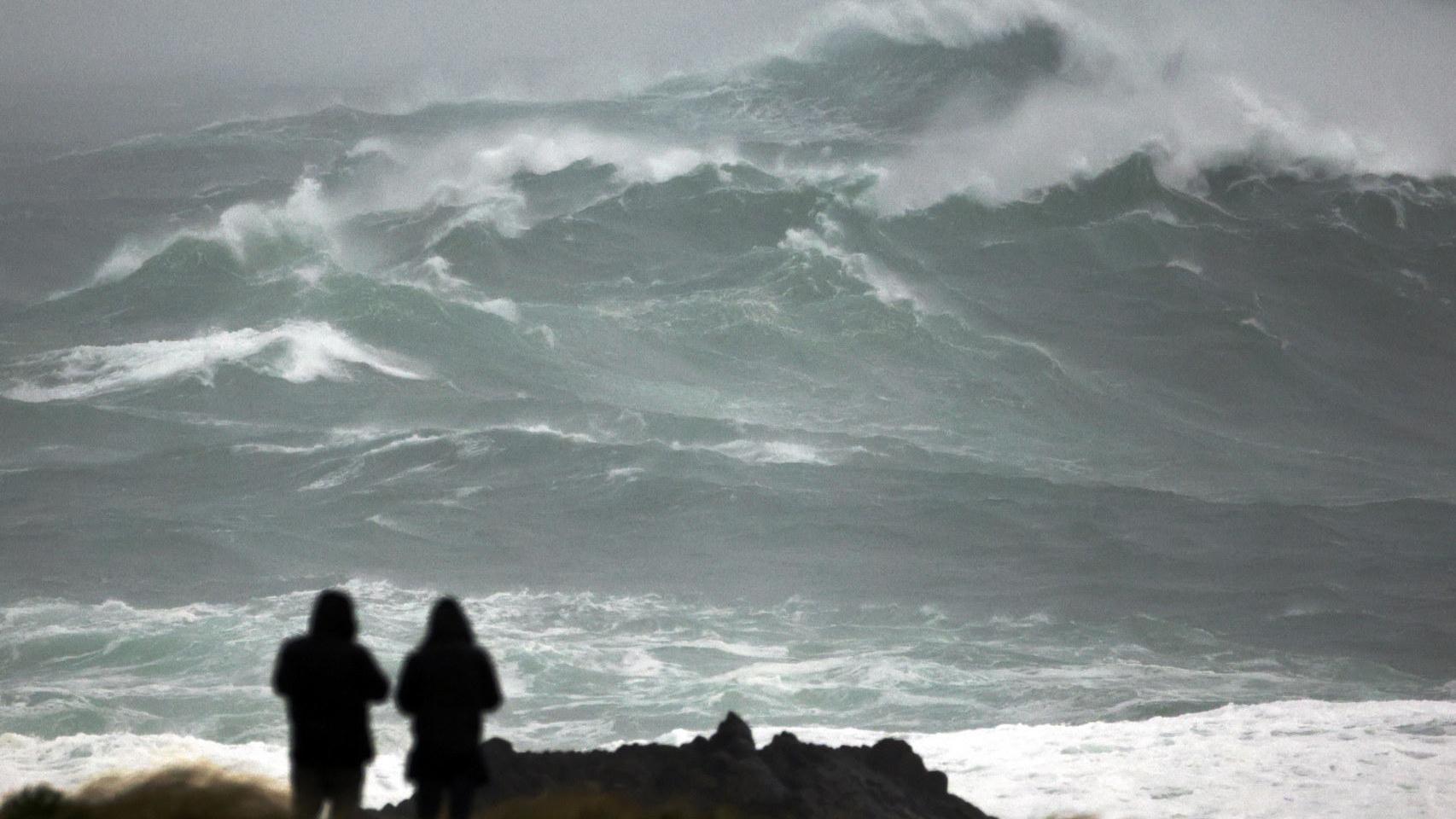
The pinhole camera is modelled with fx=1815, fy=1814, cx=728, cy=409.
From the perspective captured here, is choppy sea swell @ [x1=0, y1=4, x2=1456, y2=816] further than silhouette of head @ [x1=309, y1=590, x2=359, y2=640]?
Yes

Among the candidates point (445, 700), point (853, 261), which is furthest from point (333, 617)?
point (853, 261)

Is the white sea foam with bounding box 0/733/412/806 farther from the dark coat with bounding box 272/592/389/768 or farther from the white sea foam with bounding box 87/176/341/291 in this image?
the white sea foam with bounding box 87/176/341/291

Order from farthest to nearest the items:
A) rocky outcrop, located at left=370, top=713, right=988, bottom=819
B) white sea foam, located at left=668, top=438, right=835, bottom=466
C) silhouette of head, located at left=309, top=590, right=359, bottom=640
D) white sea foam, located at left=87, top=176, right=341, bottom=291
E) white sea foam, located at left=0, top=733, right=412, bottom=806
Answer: white sea foam, located at left=87, top=176, right=341, bottom=291, white sea foam, located at left=668, top=438, right=835, bottom=466, white sea foam, located at left=0, top=733, right=412, bottom=806, rocky outcrop, located at left=370, top=713, right=988, bottom=819, silhouette of head, located at left=309, top=590, right=359, bottom=640

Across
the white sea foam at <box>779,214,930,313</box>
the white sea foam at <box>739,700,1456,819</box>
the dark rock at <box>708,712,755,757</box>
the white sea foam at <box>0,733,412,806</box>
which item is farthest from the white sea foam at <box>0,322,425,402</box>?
the dark rock at <box>708,712,755,757</box>

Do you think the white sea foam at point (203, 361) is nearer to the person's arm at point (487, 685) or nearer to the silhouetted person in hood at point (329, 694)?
the silhouetted person in hood at point (329, 694)

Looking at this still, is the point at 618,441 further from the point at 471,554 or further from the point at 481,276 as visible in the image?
the point at 481,276

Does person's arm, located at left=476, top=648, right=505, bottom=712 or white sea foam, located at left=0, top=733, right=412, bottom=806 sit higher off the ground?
white sea foam, located at left=0, top=733, right=412, bottom=806

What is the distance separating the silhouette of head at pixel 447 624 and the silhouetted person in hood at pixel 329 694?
0.27 m

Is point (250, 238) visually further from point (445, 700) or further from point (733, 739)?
point (445, 700)

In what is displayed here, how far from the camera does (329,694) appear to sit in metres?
7.33

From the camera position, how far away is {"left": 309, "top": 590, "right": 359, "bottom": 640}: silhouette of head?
7.23 meters

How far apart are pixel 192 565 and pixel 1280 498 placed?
17155 millimetres

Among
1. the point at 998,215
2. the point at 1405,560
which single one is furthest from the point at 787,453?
the point at 998,215

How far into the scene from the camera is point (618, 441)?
31.8 metres
